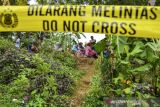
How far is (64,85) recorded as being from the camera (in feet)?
36.8

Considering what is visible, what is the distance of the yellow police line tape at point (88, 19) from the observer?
504 centimetres

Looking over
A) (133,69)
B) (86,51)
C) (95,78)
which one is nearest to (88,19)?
(133,69)

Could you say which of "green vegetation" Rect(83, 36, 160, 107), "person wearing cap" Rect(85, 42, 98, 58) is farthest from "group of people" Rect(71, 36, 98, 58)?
"green vegetation" Rect(83, 36, 160, 107)

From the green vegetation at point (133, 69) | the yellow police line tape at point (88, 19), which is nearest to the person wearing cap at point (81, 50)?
the green vegetation at point (133, 69)

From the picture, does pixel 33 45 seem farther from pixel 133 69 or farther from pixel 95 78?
pixel 133 69

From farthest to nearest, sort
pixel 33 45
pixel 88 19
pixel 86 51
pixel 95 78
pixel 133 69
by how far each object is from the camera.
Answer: pixel 33 45, pixel 86 51, pixel 95 78, pixel 133 69, pixel 88 19

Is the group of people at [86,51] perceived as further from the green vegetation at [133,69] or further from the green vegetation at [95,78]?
the green vegetation at [133,69]

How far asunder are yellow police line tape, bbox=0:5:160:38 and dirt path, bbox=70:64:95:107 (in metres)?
5.22

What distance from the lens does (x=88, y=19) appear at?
17.1ft

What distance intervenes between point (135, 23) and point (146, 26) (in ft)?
0.41

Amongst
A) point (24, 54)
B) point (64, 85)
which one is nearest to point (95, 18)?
point (64, 85)

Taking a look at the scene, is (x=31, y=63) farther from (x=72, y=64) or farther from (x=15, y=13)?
(x=15, y=13)

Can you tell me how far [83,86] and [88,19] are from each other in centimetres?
735

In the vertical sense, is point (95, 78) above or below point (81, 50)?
above
